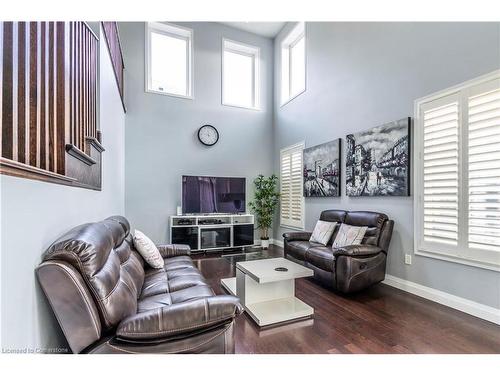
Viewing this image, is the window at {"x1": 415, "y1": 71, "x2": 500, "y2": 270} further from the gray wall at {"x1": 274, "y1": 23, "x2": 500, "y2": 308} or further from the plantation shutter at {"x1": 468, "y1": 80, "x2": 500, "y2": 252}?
the gray wall at {"x1": 274, "y1": 23, "x2": 500, "y2": 308}

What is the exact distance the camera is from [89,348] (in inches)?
40.4

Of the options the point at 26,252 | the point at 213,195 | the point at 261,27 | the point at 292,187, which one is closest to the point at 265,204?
A: the point at 292,187

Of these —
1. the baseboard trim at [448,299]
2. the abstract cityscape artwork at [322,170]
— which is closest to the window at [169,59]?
the abstract cityscape artwork at [322,170]

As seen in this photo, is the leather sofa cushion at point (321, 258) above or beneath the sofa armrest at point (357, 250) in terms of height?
beneath

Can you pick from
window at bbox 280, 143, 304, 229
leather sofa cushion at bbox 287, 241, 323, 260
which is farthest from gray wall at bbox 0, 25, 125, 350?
window at bbox 280, 143, 304, 229

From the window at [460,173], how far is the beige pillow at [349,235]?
58 cm

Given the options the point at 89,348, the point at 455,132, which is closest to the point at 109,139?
the point at 89,348

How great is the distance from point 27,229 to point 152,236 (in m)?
Answer: 3.98

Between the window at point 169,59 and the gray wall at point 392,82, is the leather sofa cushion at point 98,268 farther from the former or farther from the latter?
the window at point 169,59

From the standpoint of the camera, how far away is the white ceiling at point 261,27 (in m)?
5.23

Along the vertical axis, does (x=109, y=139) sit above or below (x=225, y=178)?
above

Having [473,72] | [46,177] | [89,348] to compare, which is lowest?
[89,348]

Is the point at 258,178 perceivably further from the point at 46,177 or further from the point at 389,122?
the point at 46,177

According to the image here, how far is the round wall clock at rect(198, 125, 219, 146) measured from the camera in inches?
201
